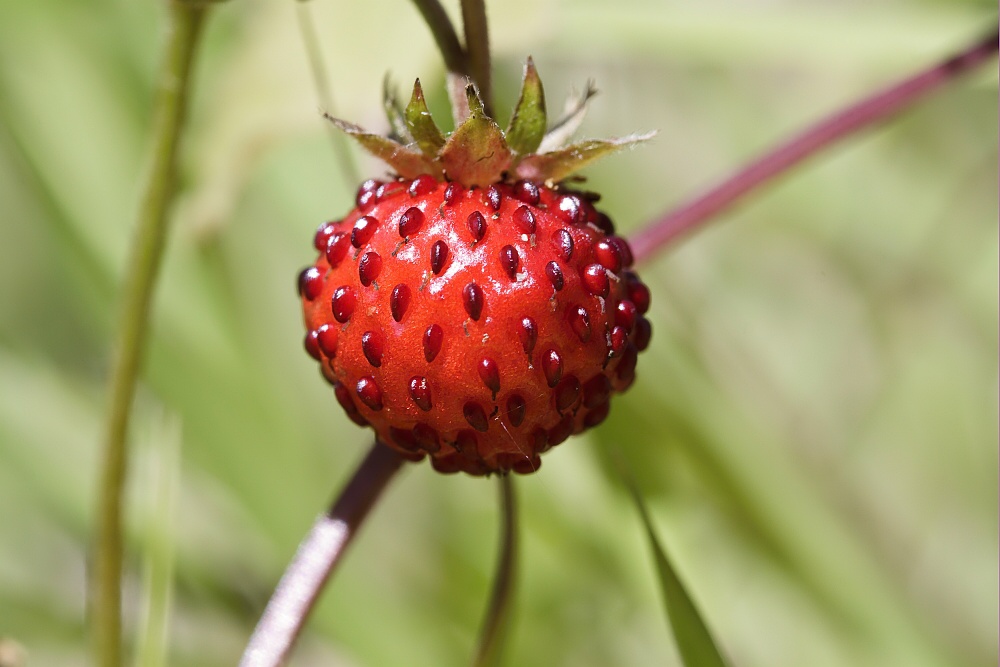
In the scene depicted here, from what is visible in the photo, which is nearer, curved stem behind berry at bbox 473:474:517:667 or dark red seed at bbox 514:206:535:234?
dark red seed at bbox 514:206:535:234

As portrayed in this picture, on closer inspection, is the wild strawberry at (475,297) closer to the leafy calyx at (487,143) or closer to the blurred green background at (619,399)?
the leafy calyx at (487,143)

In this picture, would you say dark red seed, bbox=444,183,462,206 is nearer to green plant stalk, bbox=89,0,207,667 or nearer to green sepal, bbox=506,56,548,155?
green sepal, bbox=506,56,548,155

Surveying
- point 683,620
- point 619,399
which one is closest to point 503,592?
point 683,620

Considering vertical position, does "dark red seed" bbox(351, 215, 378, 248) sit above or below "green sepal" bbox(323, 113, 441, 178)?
below

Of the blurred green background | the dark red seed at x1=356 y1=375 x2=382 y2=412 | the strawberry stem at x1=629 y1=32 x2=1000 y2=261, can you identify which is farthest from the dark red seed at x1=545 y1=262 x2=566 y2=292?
the blurred green background

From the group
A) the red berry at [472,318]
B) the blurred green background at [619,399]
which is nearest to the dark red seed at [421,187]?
the red berry at [472,318]

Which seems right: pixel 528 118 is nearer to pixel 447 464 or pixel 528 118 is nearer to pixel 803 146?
pixel 447 464

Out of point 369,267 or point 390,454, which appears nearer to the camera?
point 369,267
